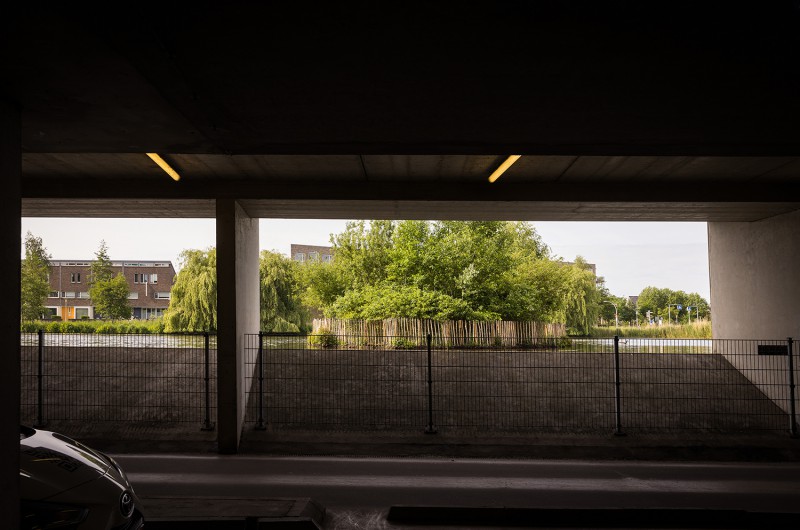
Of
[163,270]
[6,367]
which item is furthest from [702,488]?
[163,270]

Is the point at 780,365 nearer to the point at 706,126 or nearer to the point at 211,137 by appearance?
the point at 706,126

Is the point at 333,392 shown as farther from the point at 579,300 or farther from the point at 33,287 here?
the point at 33,287

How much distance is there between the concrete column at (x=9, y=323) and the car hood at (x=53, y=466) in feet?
1.30

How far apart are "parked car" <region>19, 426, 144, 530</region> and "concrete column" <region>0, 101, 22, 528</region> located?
15.1 inches

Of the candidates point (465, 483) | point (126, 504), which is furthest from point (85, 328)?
point (126, 504)

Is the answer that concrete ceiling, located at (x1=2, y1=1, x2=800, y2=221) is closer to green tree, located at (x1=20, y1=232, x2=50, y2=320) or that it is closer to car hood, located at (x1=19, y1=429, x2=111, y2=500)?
car hood, located at (x1=19, y1=429, x2=111, y2=500)

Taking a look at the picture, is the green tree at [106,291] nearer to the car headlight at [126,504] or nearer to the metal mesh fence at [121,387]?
the metal mesh fence at [121,387]

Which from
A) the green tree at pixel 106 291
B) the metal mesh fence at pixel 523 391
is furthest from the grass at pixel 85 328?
the metal mesh fence at pixel 523 391

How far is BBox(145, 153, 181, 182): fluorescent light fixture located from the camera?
6749 mm

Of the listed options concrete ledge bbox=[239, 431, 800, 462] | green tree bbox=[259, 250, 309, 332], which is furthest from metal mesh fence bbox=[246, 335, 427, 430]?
green tree bbox=[259, 250, 309, 332]

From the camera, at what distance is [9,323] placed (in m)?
3.11

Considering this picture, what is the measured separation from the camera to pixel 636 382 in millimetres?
9617

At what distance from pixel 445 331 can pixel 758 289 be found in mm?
6965

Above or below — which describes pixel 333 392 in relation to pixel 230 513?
above
